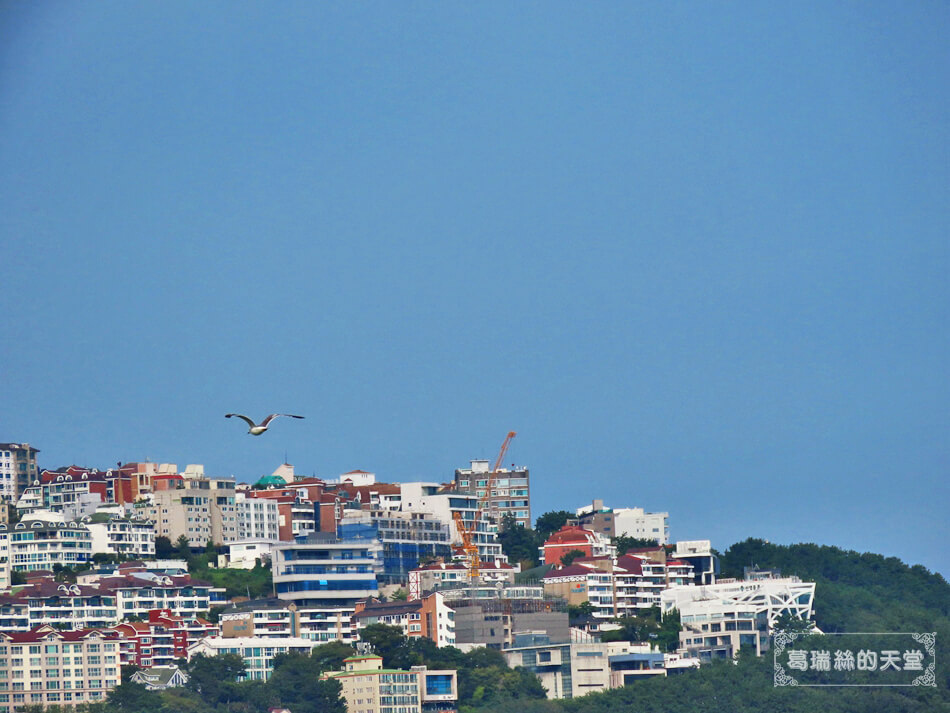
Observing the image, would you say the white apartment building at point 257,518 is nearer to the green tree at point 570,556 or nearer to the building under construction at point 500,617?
the building under construction at point 500,617

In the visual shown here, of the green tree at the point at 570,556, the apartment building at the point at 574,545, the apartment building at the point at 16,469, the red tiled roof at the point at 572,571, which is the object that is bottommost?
the red tiled roof at the point at 572,571

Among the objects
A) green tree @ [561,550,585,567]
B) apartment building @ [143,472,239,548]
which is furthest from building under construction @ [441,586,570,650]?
apartment building @ [143,472,239,548]

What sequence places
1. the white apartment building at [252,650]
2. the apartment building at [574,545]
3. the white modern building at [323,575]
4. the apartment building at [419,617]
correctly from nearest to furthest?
the white apartment building at [252,650]
the apartment building at [419,617]
the white modern building at [323,575]
the apartment building at [574,545]

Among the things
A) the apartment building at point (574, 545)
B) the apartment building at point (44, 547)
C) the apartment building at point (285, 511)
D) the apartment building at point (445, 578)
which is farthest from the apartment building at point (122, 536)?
the apartment building at point (574, 545)

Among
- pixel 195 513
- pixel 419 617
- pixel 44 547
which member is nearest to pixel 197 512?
pixel 195 513

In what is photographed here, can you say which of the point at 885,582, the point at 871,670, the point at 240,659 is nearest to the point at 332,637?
the point at 240,659

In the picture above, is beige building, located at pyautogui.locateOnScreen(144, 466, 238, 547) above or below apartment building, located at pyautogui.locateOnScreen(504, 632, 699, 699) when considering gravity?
above

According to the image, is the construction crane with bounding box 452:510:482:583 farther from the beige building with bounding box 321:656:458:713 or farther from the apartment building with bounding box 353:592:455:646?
the beige building with bounding box 321:656:458:713
